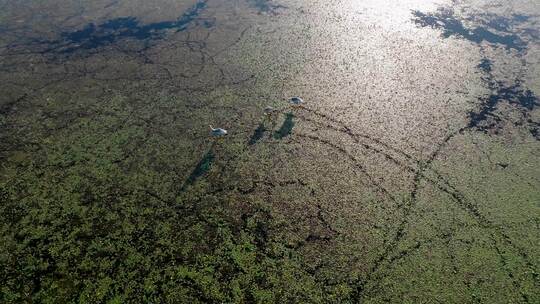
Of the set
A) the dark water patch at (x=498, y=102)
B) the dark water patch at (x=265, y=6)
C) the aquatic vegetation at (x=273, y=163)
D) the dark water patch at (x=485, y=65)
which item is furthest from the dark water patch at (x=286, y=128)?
the dark water patch at (x=265, y=6)

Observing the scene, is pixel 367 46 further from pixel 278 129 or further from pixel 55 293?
pixel 55 293

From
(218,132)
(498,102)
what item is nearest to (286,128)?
(218,132)

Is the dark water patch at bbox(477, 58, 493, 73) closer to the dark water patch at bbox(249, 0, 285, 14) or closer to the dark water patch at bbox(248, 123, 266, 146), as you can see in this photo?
the dark water patch at bbox(248, 123, 266, 146)

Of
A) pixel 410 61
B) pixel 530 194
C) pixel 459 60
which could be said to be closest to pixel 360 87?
pixel 410 61

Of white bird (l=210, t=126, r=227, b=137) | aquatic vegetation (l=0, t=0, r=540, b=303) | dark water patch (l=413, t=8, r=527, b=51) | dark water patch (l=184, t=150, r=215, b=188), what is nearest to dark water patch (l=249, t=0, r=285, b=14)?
aquatic vegetation (l=0, t=0, r=540, b=303)

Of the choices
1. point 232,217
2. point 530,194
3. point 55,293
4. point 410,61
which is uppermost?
point 410,61

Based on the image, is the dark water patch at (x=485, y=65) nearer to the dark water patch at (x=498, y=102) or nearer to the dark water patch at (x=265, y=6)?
the dark water patch at (x=498, y=102)

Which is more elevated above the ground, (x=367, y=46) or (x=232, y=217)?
(x=367, y=46)
